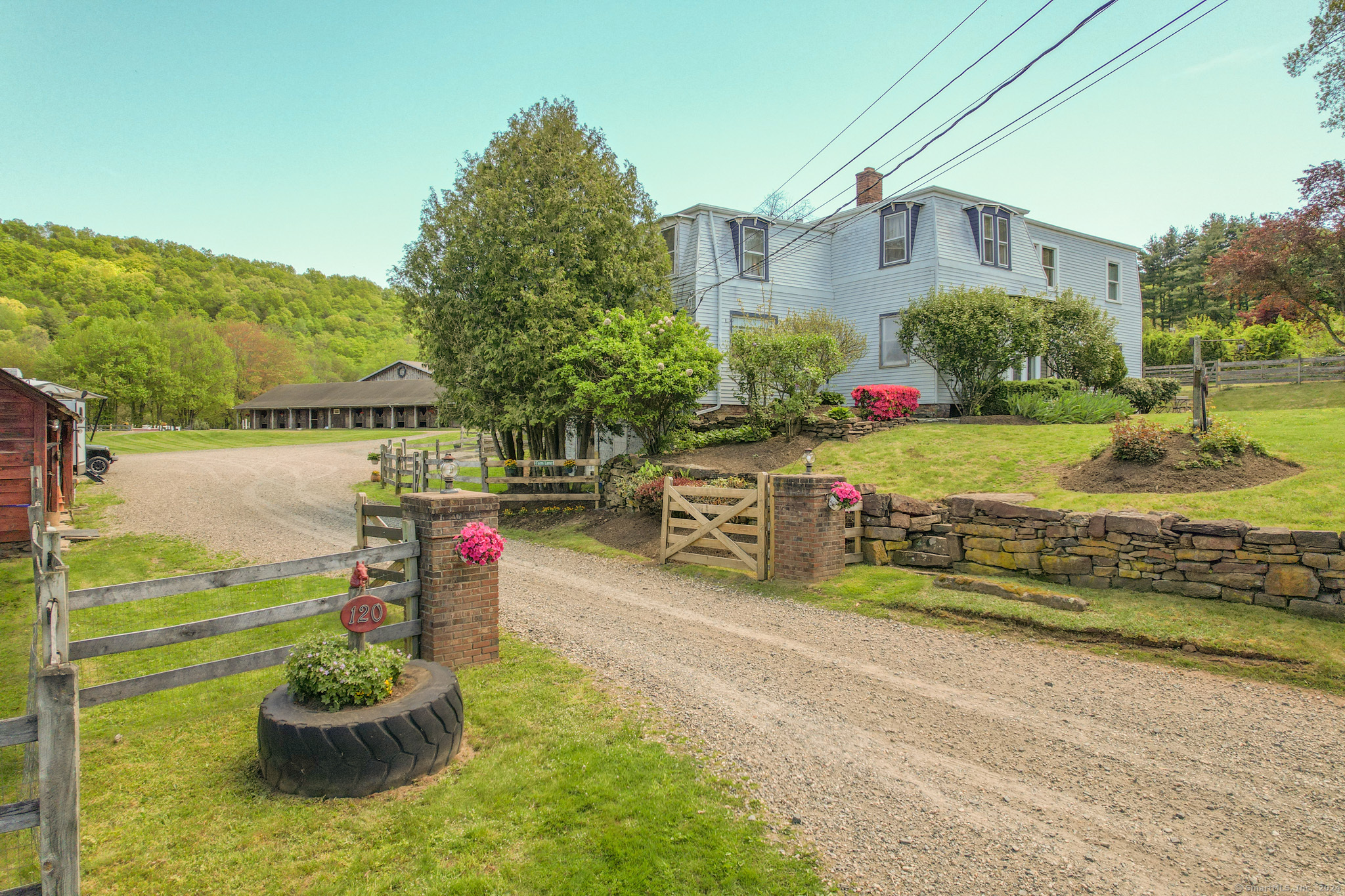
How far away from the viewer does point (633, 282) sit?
60.8 ft

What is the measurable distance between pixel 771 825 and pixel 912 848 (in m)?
0.78

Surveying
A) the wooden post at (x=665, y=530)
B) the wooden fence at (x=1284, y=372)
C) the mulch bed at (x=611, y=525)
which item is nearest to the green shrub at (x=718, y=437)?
the mulch bed at (x=611, y=525)

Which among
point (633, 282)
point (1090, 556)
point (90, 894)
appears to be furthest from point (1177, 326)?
point (90, 894)

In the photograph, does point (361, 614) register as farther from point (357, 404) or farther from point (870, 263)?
point (357, 404)

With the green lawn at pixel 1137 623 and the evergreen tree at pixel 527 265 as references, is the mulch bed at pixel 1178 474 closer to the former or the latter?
the green lawn at pixel 1137 623

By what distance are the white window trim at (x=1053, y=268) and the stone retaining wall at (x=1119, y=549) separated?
55.7 ft

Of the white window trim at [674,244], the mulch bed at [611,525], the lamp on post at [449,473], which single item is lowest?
the mulch bed at [611,525]

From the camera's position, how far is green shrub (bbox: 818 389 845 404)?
18828 millimetres

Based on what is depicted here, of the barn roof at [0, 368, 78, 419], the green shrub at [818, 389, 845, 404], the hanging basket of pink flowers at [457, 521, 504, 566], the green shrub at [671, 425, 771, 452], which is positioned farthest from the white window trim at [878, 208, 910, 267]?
the barn roof at [0, 368, 78, 419]

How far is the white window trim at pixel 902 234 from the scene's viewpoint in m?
21.1

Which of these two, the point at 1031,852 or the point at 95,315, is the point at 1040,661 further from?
the point at 95,315

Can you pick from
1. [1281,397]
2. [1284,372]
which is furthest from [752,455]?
[1284,372]

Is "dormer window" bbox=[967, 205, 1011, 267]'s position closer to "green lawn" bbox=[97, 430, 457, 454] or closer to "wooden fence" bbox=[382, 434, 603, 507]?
"wooden fence" bbox=[382, 434, 603, 507]

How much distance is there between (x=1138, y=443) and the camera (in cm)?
1056
